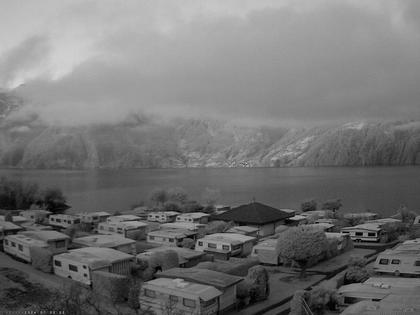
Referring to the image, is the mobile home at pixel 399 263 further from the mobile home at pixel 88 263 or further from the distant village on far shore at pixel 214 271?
the mobile home at pixel 88 263

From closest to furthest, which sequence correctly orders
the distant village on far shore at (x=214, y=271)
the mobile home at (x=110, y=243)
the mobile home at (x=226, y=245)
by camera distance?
the distant village on far shore at (x=214, y=271) < the mobile home at (x=110, y=243) < the mobile home at (x=226, y=245)

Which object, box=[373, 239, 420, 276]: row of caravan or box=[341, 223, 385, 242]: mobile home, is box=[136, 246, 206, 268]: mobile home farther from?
box=[341, 223, 385, 242]: mobile home

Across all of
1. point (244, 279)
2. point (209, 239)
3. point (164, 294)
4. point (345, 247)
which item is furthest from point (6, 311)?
point (345, 247)

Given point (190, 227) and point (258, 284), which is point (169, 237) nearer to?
point (190, 227)

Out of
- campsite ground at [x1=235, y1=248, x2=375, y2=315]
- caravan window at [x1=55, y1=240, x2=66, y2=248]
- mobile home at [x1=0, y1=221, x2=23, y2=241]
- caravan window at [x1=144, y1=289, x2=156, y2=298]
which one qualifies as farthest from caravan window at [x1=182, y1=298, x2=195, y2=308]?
mobile home at [x1=0, y1=221, x2=23, y2=241]

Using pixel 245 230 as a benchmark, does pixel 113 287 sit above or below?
above

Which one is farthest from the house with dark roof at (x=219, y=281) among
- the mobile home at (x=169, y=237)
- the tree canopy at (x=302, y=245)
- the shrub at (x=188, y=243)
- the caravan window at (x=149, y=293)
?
the mobile home at (x=169, y=237)

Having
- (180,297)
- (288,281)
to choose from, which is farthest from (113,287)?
(288,281)
